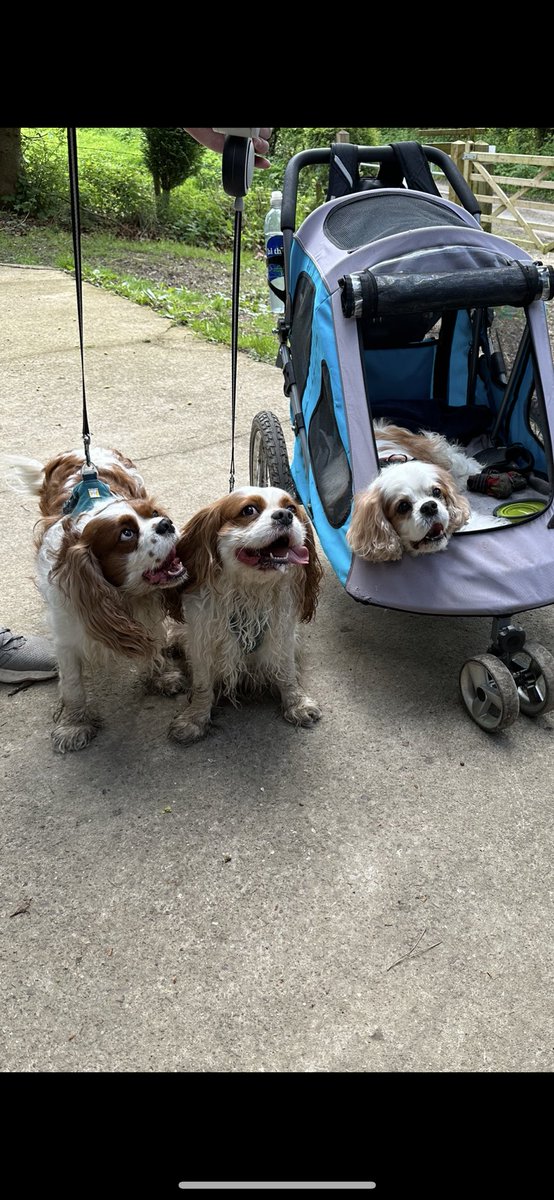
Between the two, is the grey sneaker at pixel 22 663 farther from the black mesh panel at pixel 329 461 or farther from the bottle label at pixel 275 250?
the bottle label at pixel 275 250

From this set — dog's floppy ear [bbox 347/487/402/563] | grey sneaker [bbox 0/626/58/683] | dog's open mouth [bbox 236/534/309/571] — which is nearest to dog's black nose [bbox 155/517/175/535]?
dog's open mouth [bbox 236/534/309/571]

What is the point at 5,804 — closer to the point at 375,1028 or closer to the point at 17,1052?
the point at 17,1052

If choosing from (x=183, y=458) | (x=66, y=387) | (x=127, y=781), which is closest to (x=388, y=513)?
(x=127, y=781)

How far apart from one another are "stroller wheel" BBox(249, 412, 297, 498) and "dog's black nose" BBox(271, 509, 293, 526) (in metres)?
1.17

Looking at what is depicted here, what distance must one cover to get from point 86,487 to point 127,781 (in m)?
0.98

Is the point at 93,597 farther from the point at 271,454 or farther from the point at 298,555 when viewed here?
the point at 271,454

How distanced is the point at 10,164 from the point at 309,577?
440 inches

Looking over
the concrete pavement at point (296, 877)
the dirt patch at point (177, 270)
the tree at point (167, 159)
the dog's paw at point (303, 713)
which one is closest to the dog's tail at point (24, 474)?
the concrete pavement at point (296, 877)

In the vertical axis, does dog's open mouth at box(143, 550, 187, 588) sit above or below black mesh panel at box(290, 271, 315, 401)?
below

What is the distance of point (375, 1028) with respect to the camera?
208 cm

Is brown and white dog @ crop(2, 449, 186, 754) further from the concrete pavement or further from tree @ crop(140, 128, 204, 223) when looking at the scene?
tree @ crop(140, 128, 204, 223)

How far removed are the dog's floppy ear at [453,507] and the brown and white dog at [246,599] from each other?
52cm

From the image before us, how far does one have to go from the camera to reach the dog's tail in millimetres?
3459

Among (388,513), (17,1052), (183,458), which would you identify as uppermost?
(388,513)
